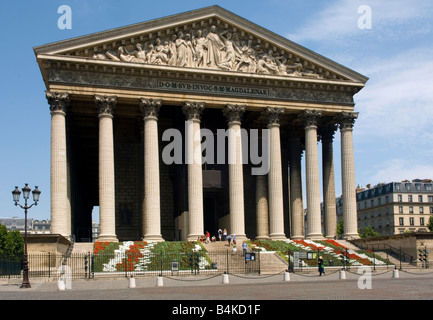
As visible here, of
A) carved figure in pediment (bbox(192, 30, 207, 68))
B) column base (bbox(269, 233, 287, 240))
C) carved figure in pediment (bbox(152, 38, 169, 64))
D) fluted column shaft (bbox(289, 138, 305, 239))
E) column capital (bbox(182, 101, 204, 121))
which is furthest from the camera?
fluted column shaft (bbox(289, 138, 305, 239))

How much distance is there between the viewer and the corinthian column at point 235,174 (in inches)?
2051

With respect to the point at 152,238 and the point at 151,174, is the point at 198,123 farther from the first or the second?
the point at 152,238

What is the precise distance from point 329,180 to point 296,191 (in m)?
3.76

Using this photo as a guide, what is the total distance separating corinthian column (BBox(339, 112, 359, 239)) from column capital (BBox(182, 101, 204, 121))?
13742 mm

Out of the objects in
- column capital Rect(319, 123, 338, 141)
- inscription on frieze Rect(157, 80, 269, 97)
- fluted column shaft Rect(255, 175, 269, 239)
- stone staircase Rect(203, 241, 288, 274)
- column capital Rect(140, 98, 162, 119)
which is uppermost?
inscription on frieze Rect(157, 80, 269, 97)

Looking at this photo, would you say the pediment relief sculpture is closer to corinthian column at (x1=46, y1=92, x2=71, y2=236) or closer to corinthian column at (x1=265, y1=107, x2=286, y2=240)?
corinthian column at (x1=265, y1=107, x2=286, y2=240)

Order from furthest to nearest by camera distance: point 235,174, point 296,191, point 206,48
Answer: point 296,191
point 206,48
point 235,174

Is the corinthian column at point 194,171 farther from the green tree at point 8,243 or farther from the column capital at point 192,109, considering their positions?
the green tree at point 8,243

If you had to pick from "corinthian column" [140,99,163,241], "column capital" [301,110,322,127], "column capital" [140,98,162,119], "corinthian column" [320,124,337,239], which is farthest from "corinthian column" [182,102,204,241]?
"corinthian column" [320,124,337,239]

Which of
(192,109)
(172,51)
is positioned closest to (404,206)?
(192,109)

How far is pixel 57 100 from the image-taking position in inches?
1897

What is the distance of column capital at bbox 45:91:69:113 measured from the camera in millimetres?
48062
